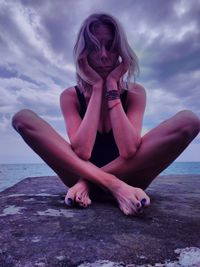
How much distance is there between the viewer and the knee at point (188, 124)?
188 centimetres

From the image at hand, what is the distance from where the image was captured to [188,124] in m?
1.88

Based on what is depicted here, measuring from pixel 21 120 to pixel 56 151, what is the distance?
31cm

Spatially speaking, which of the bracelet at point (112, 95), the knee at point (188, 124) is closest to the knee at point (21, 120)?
the bracelet at point (112, 95)

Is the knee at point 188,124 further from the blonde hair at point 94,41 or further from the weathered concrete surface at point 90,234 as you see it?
the blonde hair at point 94,41

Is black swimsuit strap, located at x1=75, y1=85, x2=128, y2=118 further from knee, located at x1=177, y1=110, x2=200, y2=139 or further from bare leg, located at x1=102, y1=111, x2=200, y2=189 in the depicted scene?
knee, located at x1=177, y1=110, x2=200, y2=139

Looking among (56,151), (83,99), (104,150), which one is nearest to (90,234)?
Answer: (56,151)

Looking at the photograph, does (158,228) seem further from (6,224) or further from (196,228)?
(6,224)

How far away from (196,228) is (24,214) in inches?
38.3

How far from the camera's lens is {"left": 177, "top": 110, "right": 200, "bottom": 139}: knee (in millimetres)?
1882

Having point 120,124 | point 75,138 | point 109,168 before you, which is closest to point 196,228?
point 109,168

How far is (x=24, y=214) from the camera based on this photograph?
1.71 meters

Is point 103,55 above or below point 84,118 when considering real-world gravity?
above

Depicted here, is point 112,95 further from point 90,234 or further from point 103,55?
point 90,234

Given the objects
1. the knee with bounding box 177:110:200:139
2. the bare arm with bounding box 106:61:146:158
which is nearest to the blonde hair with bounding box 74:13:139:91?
the bare arm with bounding box 106:61:146:158
